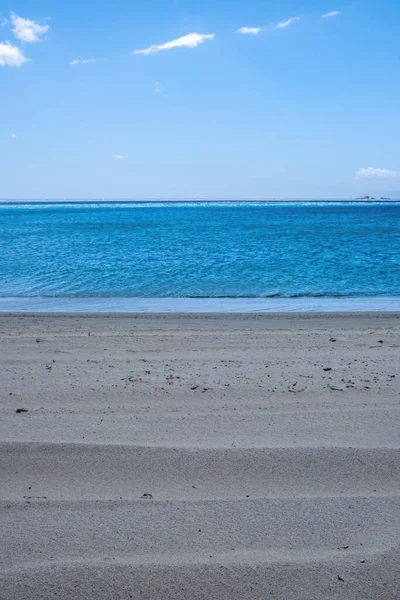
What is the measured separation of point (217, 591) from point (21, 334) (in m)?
8.44

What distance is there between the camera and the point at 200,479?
4223 millimetres

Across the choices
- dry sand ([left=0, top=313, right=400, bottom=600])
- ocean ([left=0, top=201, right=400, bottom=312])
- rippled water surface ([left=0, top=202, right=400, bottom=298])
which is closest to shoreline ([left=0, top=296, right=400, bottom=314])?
ocean ([left=0, top=201, right=400, bottom=312])

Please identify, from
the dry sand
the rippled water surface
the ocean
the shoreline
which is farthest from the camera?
the rippled water surface

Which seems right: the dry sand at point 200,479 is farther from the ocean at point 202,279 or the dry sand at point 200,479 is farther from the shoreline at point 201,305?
the ocean at point 202,279

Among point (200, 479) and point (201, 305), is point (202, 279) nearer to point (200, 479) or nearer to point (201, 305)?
point (201, 305)

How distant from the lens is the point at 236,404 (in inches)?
235

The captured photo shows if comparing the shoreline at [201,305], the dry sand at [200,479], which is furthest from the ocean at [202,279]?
the dry sand at [200,479]

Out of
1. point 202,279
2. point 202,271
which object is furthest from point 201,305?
point 202,271

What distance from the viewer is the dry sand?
3096mm

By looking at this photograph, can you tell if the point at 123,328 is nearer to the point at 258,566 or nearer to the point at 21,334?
the point at 21,334

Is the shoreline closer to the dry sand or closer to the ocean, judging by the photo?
the ocean

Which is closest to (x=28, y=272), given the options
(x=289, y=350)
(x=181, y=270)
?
(x=181, y=270)

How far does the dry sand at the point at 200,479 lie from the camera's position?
10.2 ft

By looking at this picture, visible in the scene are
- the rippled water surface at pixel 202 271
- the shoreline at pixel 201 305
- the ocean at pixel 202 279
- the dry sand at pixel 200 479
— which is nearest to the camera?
the dry sand at pixel 200 479
